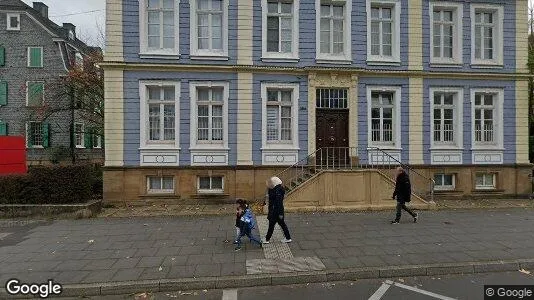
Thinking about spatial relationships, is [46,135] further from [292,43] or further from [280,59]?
[292,43]

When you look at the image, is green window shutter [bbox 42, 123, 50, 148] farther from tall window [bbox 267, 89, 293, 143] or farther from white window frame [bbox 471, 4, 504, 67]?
white window frame [bbox 471, 4, 504, 67]

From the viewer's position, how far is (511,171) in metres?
14.6

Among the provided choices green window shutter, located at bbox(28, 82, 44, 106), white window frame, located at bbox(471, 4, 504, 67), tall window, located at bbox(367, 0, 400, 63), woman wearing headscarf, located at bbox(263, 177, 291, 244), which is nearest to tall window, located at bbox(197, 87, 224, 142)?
woman wearing headscarf, located at bbox(263, 177, 291, 244)

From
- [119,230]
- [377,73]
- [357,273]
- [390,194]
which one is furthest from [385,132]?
[119,230]

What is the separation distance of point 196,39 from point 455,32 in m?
11.6

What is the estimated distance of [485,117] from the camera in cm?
1498

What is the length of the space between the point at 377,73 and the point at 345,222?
23.8ft

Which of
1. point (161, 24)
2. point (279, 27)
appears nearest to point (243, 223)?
point (279, 27)

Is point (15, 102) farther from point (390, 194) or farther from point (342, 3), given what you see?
point (390, 194)

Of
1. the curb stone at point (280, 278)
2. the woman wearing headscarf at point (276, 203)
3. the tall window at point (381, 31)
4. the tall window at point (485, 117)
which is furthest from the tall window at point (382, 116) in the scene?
the curb stone at point (280, 278)

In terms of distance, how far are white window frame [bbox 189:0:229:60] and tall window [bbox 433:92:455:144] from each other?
9.57m

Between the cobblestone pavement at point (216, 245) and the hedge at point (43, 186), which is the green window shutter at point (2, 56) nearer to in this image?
the hedge at point (43, 186)

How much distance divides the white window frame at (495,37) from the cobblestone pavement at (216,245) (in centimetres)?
747

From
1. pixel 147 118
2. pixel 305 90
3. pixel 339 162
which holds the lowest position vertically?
pixel 339 162
